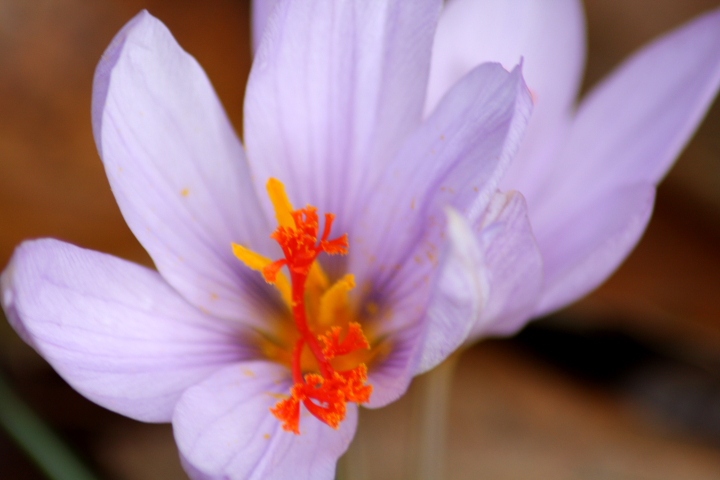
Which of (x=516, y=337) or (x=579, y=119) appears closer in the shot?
(x=579, y=119)

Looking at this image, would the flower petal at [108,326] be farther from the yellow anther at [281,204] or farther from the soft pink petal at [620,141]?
the soft pink petal at [620,141]

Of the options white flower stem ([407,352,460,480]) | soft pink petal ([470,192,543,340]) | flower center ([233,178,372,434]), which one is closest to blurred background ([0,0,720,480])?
white flower stem ([407,352,460,480])

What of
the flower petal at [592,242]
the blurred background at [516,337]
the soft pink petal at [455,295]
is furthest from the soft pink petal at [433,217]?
the blurred background at [516,337]

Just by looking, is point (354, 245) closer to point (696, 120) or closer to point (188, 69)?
point (188, 69)

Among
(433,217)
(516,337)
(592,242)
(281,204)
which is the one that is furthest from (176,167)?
(516,337)

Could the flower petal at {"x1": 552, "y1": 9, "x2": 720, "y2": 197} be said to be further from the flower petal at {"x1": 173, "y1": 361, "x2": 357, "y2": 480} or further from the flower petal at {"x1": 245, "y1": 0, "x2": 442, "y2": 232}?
the flower petal at {"x1": 173, "y1": 361, "x2": 357, "y2": 480}

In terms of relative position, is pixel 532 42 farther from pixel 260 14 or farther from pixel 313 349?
pixel 313 349
